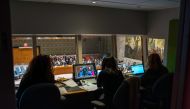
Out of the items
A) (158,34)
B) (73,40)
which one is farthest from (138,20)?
(73,40)

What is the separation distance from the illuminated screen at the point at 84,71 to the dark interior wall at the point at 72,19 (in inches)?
24.5

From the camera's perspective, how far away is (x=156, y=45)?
4441 millimetres

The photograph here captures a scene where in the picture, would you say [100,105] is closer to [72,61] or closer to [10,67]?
[72,61]

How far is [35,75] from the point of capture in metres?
2.61

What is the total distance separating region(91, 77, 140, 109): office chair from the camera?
102 inches

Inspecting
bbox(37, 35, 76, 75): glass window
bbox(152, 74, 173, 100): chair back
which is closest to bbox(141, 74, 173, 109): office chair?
bbox(152, 74, 173, 100): chair back

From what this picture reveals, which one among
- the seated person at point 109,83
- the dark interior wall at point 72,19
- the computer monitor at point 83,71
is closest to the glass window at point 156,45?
the dark interior wall at point 72,19

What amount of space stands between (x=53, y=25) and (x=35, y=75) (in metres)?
1.18

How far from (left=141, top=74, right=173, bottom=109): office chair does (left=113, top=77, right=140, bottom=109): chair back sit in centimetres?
49

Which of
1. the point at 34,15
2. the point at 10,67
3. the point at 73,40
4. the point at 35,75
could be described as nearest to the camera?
the point at 10,67

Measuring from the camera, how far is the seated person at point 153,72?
3.39 meters

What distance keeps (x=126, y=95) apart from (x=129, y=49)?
2.20 m

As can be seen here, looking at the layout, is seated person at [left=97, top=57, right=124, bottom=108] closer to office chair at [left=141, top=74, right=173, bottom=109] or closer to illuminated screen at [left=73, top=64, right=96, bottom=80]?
office chair at [left=141, top=74, right=173, bottom=109]

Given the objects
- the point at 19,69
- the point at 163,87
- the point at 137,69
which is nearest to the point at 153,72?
Result: the point at 163,87
